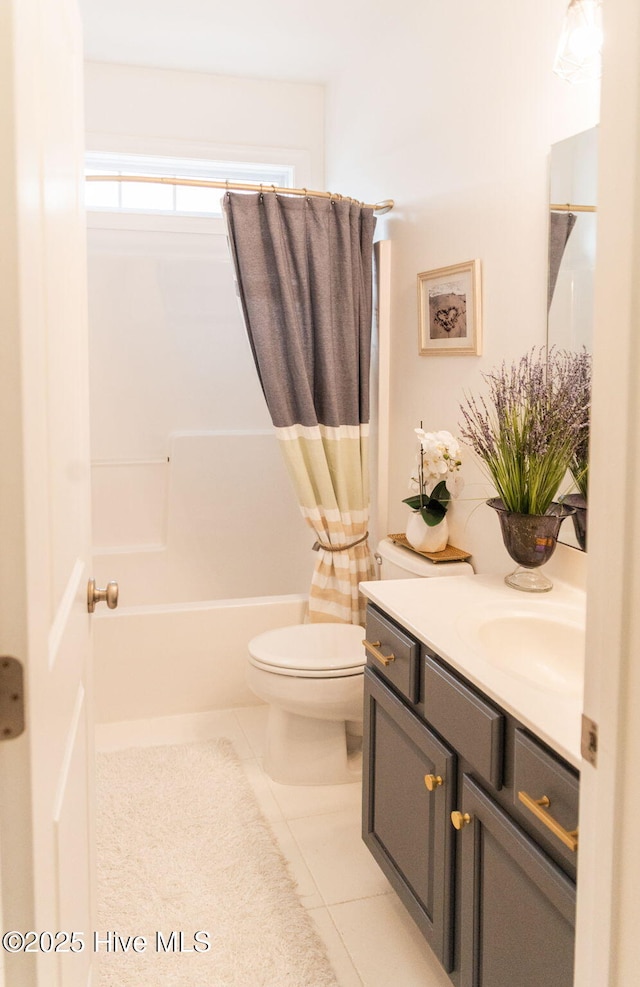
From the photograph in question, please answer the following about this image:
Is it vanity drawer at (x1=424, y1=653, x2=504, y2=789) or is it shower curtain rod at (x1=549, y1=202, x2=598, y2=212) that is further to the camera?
shower curtain rod at (x1=549, y1=202, x2=598, y2=212)

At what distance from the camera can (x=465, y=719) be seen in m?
1.51

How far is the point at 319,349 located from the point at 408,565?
35.1 inches

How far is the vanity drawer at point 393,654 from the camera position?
1.75m

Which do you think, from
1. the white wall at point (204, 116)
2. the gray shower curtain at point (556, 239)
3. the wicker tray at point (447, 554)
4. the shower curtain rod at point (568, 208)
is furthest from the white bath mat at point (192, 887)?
the white wall at point (204, 116)

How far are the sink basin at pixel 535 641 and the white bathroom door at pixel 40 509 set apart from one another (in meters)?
0.87

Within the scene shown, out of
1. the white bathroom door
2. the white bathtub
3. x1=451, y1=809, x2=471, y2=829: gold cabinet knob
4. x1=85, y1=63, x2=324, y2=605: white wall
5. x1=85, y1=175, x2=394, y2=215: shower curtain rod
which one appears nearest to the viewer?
the white bathroom door

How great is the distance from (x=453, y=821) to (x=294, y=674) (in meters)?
0.97

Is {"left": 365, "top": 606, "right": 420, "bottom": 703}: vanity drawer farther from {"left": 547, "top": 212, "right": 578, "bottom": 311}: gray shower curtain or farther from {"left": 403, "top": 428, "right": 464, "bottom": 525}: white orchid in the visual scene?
{"left": 547, "top": 212, "right": 578, "bottom": 311}: gray shower curtain

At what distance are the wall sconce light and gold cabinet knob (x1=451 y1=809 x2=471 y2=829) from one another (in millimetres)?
1586

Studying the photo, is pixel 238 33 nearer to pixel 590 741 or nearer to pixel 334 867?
pixel 334 867

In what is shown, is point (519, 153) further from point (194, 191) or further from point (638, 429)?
point (194, 191)

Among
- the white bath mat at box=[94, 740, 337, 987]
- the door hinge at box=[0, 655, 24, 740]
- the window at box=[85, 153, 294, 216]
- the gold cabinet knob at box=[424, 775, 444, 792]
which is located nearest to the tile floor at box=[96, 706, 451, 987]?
the white bath mat at box=[94, 740, 337, 987]

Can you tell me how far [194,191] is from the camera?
12.3 ft

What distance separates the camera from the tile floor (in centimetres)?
183
